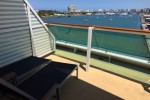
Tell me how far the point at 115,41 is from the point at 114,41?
3cm

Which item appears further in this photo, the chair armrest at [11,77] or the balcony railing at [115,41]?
the balcony railing at [115,41]

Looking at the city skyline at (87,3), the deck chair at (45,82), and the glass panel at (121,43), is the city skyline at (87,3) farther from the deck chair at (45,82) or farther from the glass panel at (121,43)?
the deck chair at (45,82)

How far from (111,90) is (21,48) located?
2375mm

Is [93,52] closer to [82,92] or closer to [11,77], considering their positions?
[82,92]

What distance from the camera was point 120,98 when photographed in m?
2.95

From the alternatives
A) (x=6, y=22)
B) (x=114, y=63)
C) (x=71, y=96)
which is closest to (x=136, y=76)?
(x=114, y=63)

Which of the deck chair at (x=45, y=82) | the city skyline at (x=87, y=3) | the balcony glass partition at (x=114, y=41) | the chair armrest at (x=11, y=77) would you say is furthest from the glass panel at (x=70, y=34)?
the city skyline at (x=87, y=3)

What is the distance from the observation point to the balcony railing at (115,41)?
362 centimetres

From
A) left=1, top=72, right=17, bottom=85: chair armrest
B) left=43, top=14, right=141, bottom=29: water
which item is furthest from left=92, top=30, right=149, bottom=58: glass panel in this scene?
left=43, top=14, right=141, bottom=29: water

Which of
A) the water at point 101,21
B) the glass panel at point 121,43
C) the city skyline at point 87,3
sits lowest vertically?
the water at point 101,21

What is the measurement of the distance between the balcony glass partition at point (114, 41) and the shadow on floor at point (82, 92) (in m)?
1.34

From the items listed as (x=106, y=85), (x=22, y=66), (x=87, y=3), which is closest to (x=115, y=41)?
(x=106, y=85)

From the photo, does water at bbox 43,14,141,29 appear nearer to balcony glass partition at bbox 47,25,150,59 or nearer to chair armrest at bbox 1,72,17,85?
balcony glass partition at bbox 47,25,150,59

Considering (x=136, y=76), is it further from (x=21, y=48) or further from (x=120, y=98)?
(x=21, y=48)
